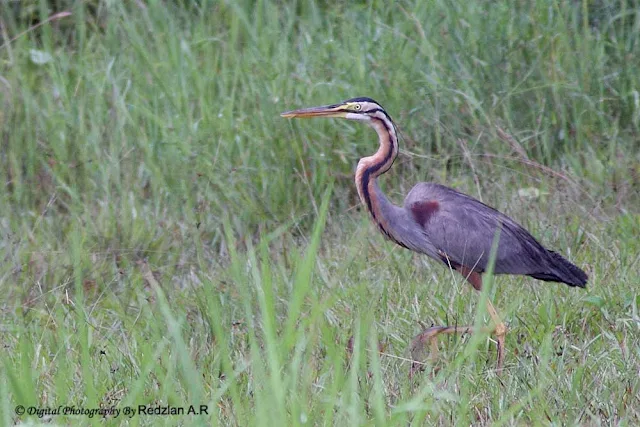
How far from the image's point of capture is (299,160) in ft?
19.6

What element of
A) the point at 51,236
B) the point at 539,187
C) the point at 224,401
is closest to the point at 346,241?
the point at 539,187

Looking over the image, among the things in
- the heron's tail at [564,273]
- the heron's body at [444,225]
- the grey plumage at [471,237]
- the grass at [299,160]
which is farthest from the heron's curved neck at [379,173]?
the heron's tail at [564,273]

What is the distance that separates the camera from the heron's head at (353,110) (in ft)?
16.3

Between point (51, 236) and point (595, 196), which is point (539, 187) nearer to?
point (595, 196)

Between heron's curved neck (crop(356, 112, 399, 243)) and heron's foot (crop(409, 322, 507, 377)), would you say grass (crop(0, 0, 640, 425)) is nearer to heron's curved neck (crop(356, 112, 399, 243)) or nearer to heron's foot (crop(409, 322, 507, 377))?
heron's foot (crop(409, 322, 507, 377))

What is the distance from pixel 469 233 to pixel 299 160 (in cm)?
145

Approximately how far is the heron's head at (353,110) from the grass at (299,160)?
2.03 ft

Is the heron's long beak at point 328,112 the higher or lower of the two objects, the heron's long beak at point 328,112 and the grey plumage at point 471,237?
the higher

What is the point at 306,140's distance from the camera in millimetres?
5945

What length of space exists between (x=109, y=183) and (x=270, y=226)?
0.93 m

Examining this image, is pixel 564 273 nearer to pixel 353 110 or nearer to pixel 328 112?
pixel 353 110

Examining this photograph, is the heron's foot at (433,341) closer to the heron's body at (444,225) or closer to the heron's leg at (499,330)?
the heron's leg at (499,330)

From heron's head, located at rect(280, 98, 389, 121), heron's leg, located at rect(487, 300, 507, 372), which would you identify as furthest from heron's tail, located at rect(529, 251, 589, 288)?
heron's head, located at rect(280, 98, 389, 121)

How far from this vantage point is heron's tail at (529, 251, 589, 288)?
4.45 m
